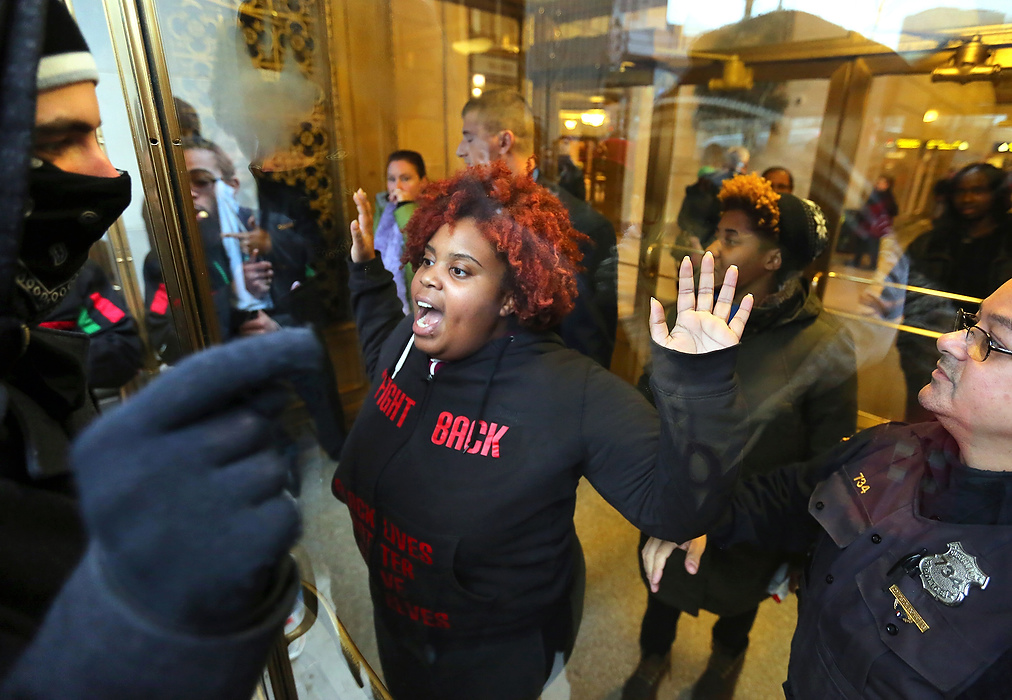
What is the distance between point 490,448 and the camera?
3.36 ft

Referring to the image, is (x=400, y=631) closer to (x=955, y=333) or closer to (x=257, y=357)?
(x=257, y=357)

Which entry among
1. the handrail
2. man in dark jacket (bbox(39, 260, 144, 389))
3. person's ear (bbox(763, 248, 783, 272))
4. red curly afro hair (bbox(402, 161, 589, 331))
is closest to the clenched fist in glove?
red curly afro hair (bbox(402, 161, 589, 331))

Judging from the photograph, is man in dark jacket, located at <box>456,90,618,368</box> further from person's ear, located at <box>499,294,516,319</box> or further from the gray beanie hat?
the gray beanie hat

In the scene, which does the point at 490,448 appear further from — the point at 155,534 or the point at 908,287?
the point at 908,287

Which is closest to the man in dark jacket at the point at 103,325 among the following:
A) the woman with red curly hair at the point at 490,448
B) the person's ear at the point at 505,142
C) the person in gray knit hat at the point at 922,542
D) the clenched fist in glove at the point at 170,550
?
the woman with red curly hair at the point at 490,448

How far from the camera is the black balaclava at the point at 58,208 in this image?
591 millimetres

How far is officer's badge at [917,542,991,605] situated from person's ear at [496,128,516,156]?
133 cm

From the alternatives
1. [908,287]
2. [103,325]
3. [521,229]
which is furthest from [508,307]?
[103,325]

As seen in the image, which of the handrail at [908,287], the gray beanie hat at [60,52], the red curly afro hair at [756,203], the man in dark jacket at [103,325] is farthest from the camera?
the man in dark jacket at [103,325]

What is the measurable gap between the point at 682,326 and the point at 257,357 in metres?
0.63

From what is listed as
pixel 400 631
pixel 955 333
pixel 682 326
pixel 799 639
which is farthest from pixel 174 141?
pixel 799 639

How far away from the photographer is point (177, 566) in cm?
37

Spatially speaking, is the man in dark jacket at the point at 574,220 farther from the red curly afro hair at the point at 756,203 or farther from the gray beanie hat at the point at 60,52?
the gray beanie hat at the point at 60,52

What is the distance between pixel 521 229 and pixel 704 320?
44 centimetres
